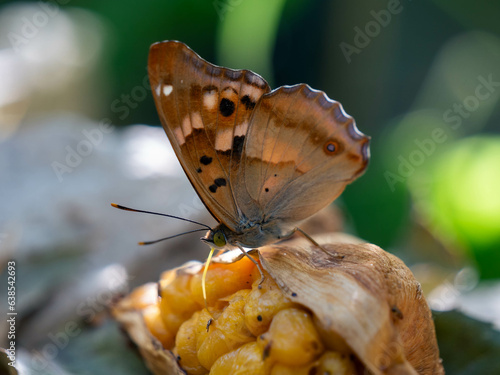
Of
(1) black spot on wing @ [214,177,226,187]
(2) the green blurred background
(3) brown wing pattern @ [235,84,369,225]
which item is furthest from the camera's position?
(2) the green blurred background

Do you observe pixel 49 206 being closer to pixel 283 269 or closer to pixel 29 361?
pixel 29 361

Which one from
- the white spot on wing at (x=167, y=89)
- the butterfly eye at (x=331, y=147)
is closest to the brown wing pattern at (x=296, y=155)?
the butterfly eye at (x=331, y=147)

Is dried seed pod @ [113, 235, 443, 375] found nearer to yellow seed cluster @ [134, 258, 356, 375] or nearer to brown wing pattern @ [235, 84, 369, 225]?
yellow seed cluster @ [134, 258, 356, 375]

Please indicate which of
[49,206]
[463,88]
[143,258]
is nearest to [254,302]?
[143,258]

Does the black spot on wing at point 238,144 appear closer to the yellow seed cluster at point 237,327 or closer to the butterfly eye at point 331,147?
the butterfly eye at point 331,147

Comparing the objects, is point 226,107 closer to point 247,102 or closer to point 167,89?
point 247,102

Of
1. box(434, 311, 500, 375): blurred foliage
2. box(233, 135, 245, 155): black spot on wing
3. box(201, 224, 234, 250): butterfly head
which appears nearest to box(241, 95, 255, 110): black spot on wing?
box(233, 135, 245, 155): black spot on wing

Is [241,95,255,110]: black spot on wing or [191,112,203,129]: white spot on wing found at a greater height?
[241,95,255,110]: black spot on wing
